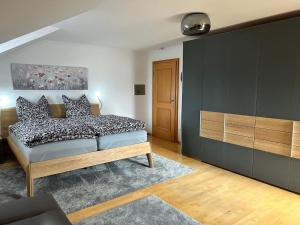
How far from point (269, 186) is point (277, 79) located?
1.41 meters

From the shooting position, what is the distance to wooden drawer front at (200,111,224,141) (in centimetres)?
344

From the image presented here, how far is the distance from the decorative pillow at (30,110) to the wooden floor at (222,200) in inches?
90.7

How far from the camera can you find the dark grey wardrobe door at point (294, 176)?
2635mm

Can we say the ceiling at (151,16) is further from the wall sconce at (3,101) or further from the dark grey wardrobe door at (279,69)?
the wall sconce at (3,101)

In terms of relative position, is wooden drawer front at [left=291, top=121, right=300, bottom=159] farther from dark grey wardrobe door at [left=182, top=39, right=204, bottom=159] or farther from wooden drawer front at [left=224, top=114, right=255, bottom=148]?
dark grey wardrobe door at [left=182, top=39, right=204, bottom=159]

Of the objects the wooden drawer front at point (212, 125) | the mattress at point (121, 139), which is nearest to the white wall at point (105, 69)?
the wooden drawer front at point (212, 125)

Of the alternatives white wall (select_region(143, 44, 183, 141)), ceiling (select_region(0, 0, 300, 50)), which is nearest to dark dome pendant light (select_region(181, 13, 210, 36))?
ceiling (select_region(0, 0, 300, 50))

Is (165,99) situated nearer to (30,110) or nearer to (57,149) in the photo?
(30,110)

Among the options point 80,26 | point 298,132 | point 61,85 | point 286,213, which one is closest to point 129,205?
point 286,213

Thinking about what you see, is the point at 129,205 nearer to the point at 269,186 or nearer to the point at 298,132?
the point at 269,186

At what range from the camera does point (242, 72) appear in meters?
3.09

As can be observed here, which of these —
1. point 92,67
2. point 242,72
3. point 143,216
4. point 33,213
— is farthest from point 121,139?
point 92,67

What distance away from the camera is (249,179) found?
10.1ft

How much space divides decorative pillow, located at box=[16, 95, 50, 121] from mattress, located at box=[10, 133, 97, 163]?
2.93 feet
